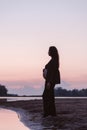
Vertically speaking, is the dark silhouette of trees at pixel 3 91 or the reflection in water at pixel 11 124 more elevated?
the dark silhouette of trees at pixel 3 91

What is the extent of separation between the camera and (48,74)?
14.3 meters

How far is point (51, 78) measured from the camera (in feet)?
46.5

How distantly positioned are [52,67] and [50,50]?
61 centimetres

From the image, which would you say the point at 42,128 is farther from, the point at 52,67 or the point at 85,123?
the point at 52,67

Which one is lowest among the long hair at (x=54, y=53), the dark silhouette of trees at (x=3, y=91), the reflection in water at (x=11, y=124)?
the reflection in water at (x=11, y=124)

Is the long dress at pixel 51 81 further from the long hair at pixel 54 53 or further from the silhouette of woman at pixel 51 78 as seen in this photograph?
the long hair at pixel 54 53

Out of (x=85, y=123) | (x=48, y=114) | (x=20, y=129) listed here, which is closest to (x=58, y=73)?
(x=48, y=114)

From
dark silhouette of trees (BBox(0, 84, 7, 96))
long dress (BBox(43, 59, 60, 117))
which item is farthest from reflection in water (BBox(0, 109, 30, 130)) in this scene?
dark silhouette of trees (BBox(0, 84, 7, 96))

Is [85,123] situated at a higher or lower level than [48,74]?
lower

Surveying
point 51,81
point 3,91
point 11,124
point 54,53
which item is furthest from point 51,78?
point 3,91

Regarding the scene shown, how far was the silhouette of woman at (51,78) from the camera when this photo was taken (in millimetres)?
14141

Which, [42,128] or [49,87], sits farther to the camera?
[49,87]

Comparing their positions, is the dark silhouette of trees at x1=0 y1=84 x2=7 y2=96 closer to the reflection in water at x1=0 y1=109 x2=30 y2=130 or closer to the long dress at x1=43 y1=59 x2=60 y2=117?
the reflection in water at x1=0 y1=109 x2=30 y2=130

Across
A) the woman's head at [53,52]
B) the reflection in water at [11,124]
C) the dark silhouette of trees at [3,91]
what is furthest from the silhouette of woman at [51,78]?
the dark silhouette of trees at [3,91]
